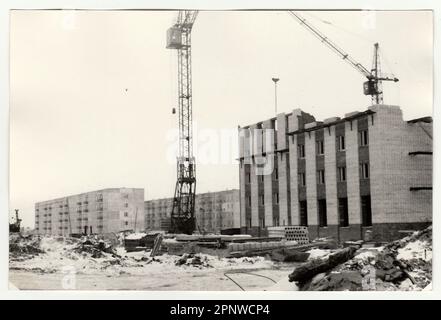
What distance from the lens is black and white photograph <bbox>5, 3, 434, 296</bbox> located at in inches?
263

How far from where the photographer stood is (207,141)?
684 cm

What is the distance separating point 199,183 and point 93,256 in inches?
55.9

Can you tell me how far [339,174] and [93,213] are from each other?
279 cm

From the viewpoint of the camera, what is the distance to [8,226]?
21.9 ft

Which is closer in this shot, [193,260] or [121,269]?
[121,269]

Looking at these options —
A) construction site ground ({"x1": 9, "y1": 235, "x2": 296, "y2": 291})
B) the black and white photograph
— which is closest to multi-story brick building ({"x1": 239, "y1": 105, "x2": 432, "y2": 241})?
the black and white photograph

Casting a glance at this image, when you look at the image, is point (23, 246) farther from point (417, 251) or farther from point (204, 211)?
point (417, 251)

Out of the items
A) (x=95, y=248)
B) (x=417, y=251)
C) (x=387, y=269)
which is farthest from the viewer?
(x=95, y=248)

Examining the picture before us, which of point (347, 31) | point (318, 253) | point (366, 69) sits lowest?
point (318, 253)

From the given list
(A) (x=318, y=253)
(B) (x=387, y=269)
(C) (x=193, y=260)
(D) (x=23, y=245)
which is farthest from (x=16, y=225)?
(B) (x=387, y=269)

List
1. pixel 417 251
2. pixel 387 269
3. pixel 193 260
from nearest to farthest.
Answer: pixel 417 251 → pixel 387 269 → pixel 193 260

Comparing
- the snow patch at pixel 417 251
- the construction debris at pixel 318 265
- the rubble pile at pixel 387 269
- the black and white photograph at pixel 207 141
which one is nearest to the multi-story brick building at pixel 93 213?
the black and white photograph at pixel 207 141
